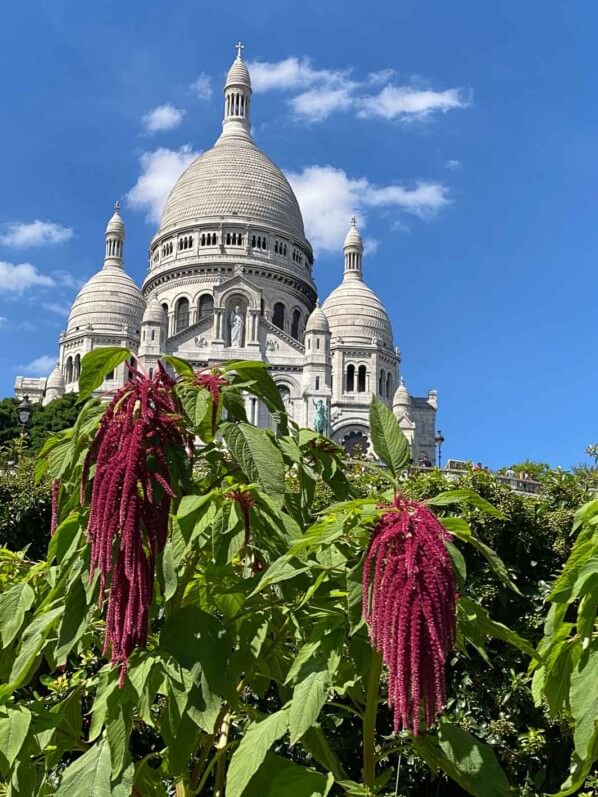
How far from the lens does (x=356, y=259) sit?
263ft

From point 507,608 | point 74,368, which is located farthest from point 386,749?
point 74,368

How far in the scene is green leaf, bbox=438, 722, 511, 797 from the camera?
3.27 m

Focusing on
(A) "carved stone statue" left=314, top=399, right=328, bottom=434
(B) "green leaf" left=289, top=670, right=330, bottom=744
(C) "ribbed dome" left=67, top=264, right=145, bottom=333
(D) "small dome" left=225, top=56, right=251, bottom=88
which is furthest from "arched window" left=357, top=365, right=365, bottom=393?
(B) "green leaf" left=289, top=670, right=330, bottom=744

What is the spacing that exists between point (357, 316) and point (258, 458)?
70.6 m

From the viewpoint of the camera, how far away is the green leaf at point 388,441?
3359 mm

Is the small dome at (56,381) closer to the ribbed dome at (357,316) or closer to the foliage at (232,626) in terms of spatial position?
the ribbed dome at (357,316)

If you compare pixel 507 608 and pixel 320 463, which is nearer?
pixel 320 463

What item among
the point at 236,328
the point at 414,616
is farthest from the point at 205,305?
the point at 414,616

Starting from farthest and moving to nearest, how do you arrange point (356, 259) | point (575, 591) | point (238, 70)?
point (238, 70) < point (356, 259) < point (575, 591)

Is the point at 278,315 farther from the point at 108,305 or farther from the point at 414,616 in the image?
the point at 414,616

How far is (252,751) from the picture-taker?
3.13 meters

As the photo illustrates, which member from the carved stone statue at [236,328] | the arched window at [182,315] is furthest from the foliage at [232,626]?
the arched window at [182,315]

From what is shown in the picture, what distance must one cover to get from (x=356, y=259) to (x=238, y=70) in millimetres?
25567

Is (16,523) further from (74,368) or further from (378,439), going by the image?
(74,368)
